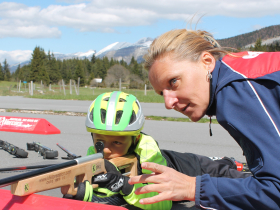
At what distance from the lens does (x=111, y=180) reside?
2.66m

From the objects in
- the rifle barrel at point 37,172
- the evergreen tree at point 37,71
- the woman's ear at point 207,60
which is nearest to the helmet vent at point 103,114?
the rifle barrel at point 37,172

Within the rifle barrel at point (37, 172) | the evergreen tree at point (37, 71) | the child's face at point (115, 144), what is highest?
the evergreen tree at point (37, 71)

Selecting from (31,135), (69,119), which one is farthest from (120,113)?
(69,119)

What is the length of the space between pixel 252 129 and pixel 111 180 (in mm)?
1458

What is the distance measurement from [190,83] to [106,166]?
3.92 feet

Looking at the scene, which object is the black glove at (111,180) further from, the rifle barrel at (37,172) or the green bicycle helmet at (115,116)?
the green bicycle helmet at (115,116)

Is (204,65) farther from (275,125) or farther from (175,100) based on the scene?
(275,125)

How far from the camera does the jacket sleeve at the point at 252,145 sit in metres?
1.58

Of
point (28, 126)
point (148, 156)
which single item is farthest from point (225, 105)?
point (28, 126)

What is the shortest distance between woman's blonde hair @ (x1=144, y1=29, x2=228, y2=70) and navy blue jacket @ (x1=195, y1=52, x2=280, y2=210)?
0.35 metres

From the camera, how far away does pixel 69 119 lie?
1009 cm

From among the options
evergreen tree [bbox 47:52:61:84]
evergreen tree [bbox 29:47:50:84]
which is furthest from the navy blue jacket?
evergreen tree [bbox 47:52:61:84]

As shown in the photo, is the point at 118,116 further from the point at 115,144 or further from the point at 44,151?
the point at 44,151

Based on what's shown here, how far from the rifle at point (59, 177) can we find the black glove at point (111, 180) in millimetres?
50
